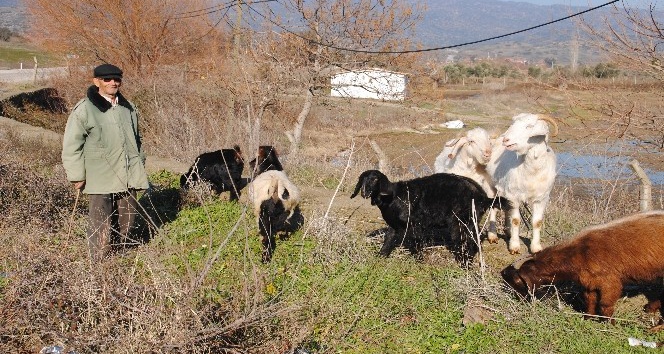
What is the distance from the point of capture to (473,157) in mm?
8148

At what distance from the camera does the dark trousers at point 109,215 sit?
22.5ft

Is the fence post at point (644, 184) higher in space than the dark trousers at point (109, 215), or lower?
higher

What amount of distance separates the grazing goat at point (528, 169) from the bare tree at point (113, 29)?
69.6 feet

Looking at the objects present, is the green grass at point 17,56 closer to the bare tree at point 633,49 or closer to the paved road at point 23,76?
the paved road at point 23,76

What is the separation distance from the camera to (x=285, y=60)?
59.7ft

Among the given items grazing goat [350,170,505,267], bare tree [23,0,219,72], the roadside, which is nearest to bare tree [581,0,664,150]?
grazing goat [350,170,505,267]

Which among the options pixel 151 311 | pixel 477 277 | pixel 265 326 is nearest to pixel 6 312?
pixel 151 311

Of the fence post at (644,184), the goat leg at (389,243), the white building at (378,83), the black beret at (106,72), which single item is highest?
the black beret at (106,72)

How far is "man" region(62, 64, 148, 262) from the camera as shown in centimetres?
672

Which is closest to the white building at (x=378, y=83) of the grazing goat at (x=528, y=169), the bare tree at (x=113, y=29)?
the grazing goat at (x=528, y=169)

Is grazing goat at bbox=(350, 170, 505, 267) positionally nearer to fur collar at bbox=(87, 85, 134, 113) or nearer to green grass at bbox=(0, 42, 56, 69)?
fur collar at bbox=(87, 85, 134, 113)

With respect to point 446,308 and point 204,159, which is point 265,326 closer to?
point 446,308

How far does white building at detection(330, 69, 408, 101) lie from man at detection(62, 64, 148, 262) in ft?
36.1

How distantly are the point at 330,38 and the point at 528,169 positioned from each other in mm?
11567
